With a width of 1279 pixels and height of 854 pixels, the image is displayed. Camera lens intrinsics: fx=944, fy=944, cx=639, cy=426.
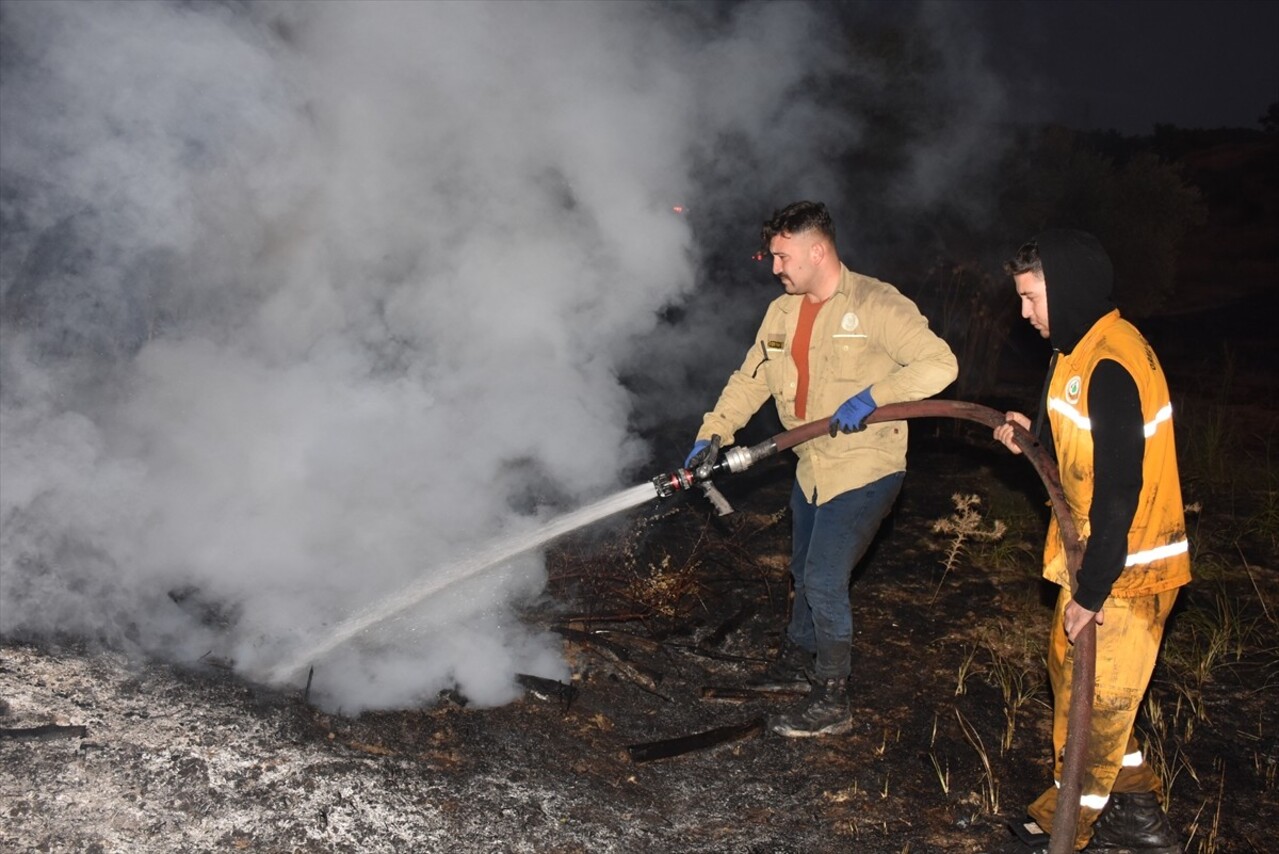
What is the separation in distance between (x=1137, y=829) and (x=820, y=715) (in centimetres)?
120

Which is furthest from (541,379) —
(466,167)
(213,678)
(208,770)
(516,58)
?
(208,770)

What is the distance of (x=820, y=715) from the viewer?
389cm

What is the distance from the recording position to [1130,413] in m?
2.59

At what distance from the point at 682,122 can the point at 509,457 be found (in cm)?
247

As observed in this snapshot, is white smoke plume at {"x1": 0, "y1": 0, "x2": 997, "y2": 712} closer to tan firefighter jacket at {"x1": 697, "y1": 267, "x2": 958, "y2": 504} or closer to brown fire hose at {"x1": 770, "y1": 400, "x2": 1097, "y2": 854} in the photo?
tan firefighter jacket at {"x1": 697, "y1": 267, "x2": 958, "y2": 504}

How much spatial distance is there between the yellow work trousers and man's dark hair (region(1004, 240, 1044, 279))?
1000mm

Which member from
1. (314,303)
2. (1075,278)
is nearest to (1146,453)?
(1075,278)

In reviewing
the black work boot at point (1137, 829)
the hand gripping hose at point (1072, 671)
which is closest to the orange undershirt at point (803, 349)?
the hand gripping hose at point (1072, 671)

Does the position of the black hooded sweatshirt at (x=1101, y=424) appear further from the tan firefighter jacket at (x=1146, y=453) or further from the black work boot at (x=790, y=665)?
the black work boot at (x=790, y=665)

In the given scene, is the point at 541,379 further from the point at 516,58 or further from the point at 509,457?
the point at 516,58

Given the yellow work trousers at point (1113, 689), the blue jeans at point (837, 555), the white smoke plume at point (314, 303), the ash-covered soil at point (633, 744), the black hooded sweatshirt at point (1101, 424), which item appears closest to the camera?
the black hooded sweatshirt at point (1101, 424)

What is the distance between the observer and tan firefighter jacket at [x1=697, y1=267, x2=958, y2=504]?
3.55m

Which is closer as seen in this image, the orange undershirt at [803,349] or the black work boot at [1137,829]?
the black work boot at [1137,829]

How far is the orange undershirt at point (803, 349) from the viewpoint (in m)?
3.83
